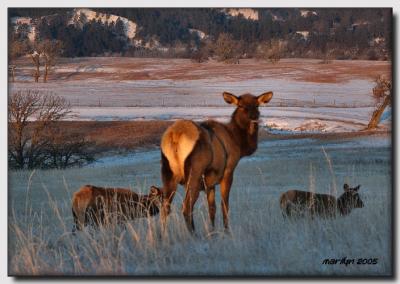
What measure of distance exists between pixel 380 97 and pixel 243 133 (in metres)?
2.32

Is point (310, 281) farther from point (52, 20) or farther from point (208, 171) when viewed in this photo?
point (52, 20)

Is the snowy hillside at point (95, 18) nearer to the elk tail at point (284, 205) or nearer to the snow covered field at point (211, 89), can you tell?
the snow covered field at point (211, 89)

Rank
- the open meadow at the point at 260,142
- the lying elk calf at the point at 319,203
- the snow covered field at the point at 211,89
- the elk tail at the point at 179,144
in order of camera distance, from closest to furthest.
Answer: the elk tail at the point at 179,144 < the open meadow at the point at 260,142 < the lying elk calf at the point at 319,203 < the snow covered field at the point at 211,89

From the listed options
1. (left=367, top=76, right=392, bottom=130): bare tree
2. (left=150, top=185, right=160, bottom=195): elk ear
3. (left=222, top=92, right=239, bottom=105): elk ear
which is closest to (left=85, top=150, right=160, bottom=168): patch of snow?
(left=150, top=185, right=160, bottom=195): elk ear

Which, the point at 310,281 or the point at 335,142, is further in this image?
the point at 335,142

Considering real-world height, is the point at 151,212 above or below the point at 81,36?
below

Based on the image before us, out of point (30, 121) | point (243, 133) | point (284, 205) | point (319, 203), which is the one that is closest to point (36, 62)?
point (30, 121)

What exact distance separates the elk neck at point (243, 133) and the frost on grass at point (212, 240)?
930mm

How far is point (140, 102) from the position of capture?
12.0m

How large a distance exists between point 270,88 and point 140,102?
1.86m

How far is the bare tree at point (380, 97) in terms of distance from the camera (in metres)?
11.5

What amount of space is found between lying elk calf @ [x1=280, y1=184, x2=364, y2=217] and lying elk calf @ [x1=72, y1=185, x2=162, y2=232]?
1.72 meters

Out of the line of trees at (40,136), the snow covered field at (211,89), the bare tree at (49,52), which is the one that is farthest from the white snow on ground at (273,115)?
the bare tree at (49,52)

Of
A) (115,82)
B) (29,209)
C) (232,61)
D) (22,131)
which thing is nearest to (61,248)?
(29,209)
